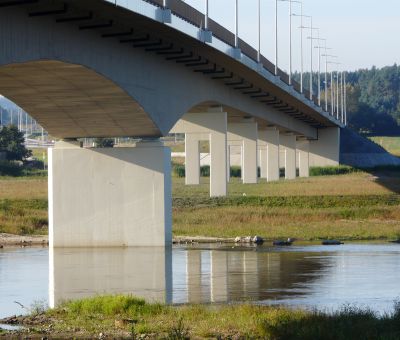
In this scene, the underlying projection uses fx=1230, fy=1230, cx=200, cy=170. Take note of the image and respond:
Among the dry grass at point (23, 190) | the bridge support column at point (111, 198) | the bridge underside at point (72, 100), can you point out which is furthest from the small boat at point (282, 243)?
the dry grass at point (23, 190)

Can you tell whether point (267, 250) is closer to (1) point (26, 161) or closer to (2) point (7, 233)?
(2) point (7, 233)

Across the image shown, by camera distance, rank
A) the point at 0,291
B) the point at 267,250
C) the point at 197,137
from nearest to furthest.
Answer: the point at 0,291 → the point at 267,250 → the point at 197,137

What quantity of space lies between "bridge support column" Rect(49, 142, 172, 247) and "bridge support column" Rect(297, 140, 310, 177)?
92.2m

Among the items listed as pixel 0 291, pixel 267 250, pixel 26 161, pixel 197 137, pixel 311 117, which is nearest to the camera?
pixel 0 291

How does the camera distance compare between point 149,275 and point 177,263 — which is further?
point 177,263

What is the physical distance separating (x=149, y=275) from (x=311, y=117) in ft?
278

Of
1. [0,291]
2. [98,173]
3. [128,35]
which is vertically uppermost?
[128,35]

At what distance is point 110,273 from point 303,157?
110 meters

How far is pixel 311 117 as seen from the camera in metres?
123

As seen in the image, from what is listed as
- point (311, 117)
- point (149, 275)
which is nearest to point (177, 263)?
point (149, 275)

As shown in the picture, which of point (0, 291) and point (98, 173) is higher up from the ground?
point (98, 173)

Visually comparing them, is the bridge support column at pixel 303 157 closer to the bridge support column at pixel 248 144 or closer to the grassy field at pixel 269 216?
the bridge support column at pixel 248 144

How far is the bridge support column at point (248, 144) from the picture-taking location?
92750mm

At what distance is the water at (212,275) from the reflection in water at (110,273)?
3 cm
